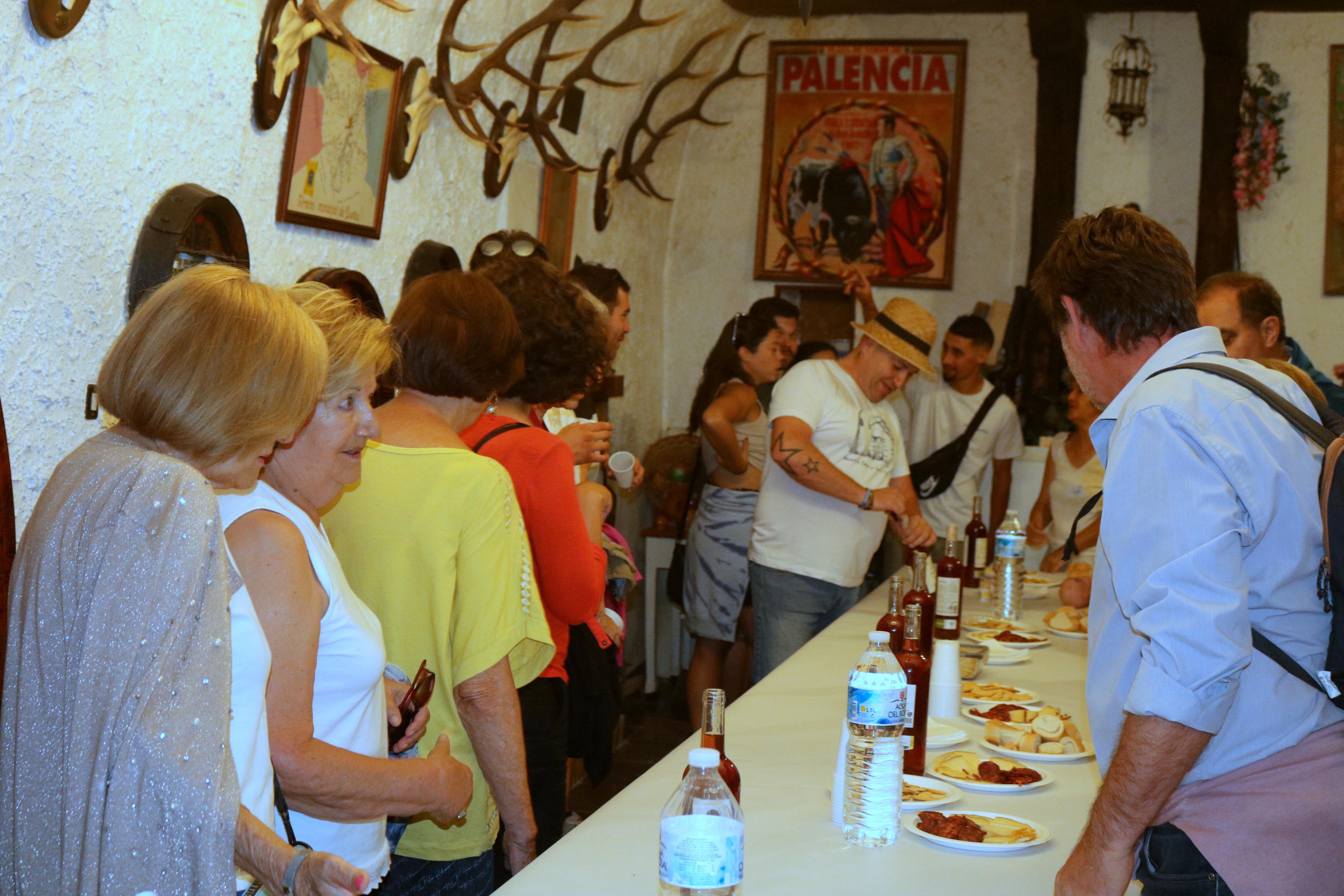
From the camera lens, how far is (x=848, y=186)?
247 inches

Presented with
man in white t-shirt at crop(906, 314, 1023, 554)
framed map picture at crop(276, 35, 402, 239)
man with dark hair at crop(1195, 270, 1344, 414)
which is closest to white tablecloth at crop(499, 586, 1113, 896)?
man with dark hair at crop(1195, 270, 1344, 414)

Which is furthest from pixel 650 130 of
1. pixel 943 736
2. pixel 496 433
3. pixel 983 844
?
pixel 983 844

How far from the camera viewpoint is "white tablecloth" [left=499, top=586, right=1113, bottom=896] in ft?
5.00

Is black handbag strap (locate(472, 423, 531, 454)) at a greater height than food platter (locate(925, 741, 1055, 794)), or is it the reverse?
black handbag strap (locate(472, 423, 531, 454))

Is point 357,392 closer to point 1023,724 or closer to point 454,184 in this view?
point 1023,724

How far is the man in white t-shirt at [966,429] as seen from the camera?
17.5 feet

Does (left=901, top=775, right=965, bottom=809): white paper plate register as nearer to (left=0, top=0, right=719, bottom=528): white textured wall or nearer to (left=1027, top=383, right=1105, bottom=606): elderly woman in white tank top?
(left=0, top=0, right=719, bottom=528): white textured wall

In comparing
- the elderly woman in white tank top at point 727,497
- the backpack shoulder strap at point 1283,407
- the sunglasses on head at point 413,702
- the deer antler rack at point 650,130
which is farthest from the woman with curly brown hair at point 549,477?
the deer antler rack at point 650,130

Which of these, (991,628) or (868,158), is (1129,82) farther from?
(991,628)

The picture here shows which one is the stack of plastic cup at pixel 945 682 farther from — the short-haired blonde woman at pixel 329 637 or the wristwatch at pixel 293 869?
the wristwatch at pixel 293 869

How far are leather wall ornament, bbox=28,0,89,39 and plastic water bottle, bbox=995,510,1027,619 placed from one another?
2.59 m

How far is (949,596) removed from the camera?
270 cm

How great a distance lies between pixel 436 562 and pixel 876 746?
71cm

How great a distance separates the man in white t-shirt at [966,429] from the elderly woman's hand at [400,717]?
3.82 m
